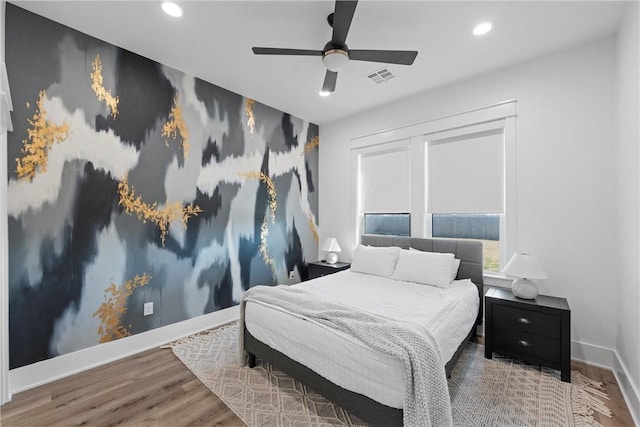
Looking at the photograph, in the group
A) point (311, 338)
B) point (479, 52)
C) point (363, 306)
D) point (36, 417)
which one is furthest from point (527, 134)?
point (36, 417)

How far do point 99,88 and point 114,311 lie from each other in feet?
6.96

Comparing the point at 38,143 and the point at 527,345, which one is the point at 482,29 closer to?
the point at 527,345

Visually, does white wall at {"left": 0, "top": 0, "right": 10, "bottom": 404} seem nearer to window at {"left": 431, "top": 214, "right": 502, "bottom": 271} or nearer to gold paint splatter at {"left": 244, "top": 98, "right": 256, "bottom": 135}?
gold paint splatter at {"left": 244, "top": 98, "right": 256, "bottom": 135}

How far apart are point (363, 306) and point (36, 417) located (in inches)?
95.5

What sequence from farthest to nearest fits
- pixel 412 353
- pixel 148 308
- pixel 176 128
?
pixel 176 128
pixel 148 308
pixel 412 353

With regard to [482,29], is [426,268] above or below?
below

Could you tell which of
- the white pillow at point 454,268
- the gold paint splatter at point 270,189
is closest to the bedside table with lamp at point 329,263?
the gold paint splatter at point 270,189

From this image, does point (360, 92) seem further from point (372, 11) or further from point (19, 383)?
point (19, 383)

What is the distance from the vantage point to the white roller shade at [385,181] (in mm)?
4082

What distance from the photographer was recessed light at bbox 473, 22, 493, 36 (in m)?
2.47

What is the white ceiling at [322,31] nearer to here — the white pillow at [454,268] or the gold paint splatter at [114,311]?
the white pillow at [454,268]

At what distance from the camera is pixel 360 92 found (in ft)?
12.5

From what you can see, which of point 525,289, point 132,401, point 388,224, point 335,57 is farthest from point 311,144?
point 132,401

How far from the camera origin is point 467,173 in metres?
3.50
